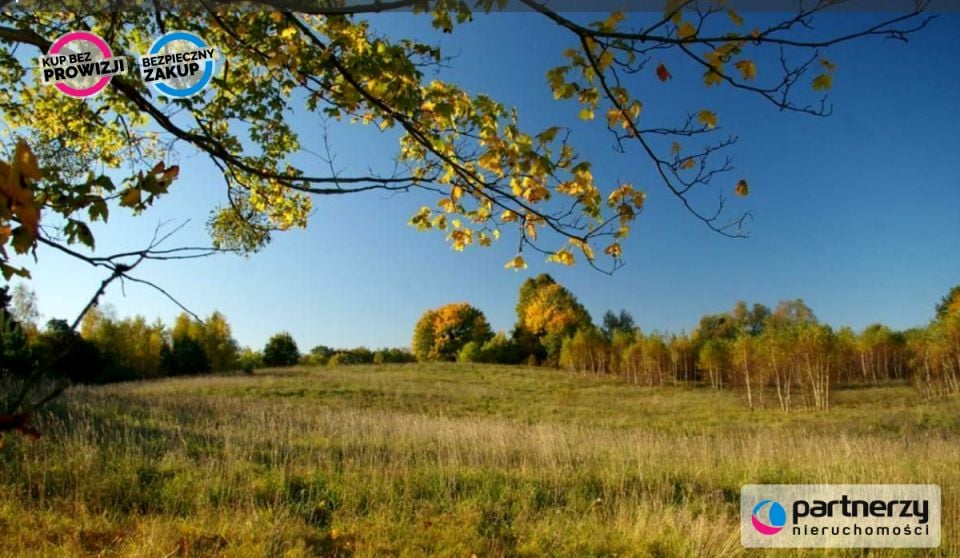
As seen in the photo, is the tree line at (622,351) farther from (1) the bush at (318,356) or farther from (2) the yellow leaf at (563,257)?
(2) the yellow leaf at (563,257)

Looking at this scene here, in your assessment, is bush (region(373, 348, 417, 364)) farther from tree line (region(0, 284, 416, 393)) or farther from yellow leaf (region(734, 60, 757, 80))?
yellow leaf (region(734, 60, 757, 80))

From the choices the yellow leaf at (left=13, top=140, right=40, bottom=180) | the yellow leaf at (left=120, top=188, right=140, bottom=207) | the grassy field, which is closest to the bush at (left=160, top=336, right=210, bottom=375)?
the grassy field

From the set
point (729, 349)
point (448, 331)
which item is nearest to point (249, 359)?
point (448, 331)

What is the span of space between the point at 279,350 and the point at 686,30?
41.5m

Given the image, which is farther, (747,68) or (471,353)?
(471,353)

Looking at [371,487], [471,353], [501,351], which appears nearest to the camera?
[371,487]

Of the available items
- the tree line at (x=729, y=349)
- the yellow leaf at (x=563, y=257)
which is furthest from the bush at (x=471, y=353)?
the yellow leaf at (x=563, y=257)

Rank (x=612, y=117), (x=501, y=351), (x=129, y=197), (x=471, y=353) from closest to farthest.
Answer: (x=129, y=197) → (x=612, y=117) → (x=471, y=353) → (x=501, y=351)

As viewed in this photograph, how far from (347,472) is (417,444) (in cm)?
252

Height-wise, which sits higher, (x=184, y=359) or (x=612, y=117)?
(x=612, y=117)

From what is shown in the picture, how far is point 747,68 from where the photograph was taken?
2693mm

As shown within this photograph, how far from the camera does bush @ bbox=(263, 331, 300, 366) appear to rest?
4038 centimetres

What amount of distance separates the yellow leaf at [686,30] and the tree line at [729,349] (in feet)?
107

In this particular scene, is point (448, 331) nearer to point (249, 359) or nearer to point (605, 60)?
point (249, 359)
